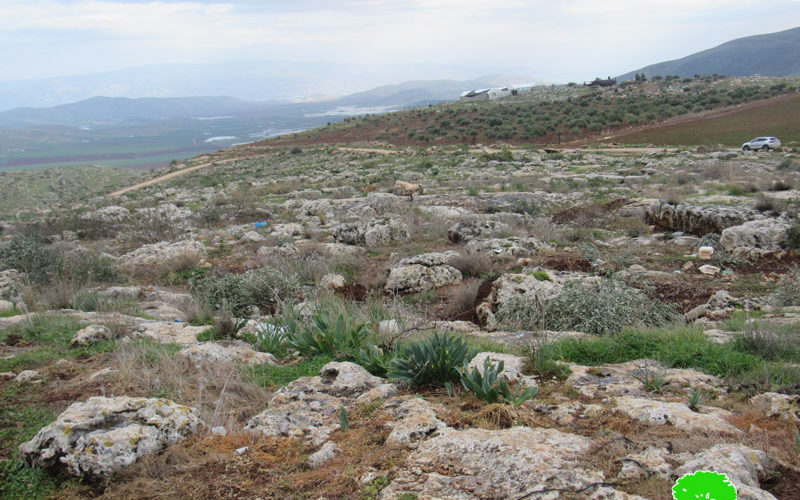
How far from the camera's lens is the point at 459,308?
6926 mm

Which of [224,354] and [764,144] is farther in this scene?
Result: [764,144]

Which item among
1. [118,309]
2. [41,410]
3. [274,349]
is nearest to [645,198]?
[274,349]

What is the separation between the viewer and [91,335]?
4906mm

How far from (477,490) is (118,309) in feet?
19.5

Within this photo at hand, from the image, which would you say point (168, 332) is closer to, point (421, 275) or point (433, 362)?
point (433, 362)

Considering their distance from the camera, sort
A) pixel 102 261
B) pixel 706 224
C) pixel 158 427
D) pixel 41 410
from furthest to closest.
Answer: pixel 706 224
pixel 102 261
pixel 41 410
pixel 158 427

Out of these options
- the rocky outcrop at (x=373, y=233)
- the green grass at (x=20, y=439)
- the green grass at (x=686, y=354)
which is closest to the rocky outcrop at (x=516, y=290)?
the green grass at (x=686, y=354)

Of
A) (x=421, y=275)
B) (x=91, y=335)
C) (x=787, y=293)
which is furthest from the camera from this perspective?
(x=421, y=275)


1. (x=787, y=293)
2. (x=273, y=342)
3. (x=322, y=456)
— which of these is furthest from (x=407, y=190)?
(x=322, y=456)

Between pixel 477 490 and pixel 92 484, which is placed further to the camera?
pixel 92 484

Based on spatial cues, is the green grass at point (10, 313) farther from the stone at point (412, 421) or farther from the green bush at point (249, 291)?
the stone at point (412, 421)

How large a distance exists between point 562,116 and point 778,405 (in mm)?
46358

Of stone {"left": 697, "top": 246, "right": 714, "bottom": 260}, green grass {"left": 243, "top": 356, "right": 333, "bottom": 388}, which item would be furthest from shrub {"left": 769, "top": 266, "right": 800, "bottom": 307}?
green grass {"left": 243, "top": 356, "right": 333, "bottom": 388}

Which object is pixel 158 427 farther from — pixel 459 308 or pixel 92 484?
pixel 459 308
